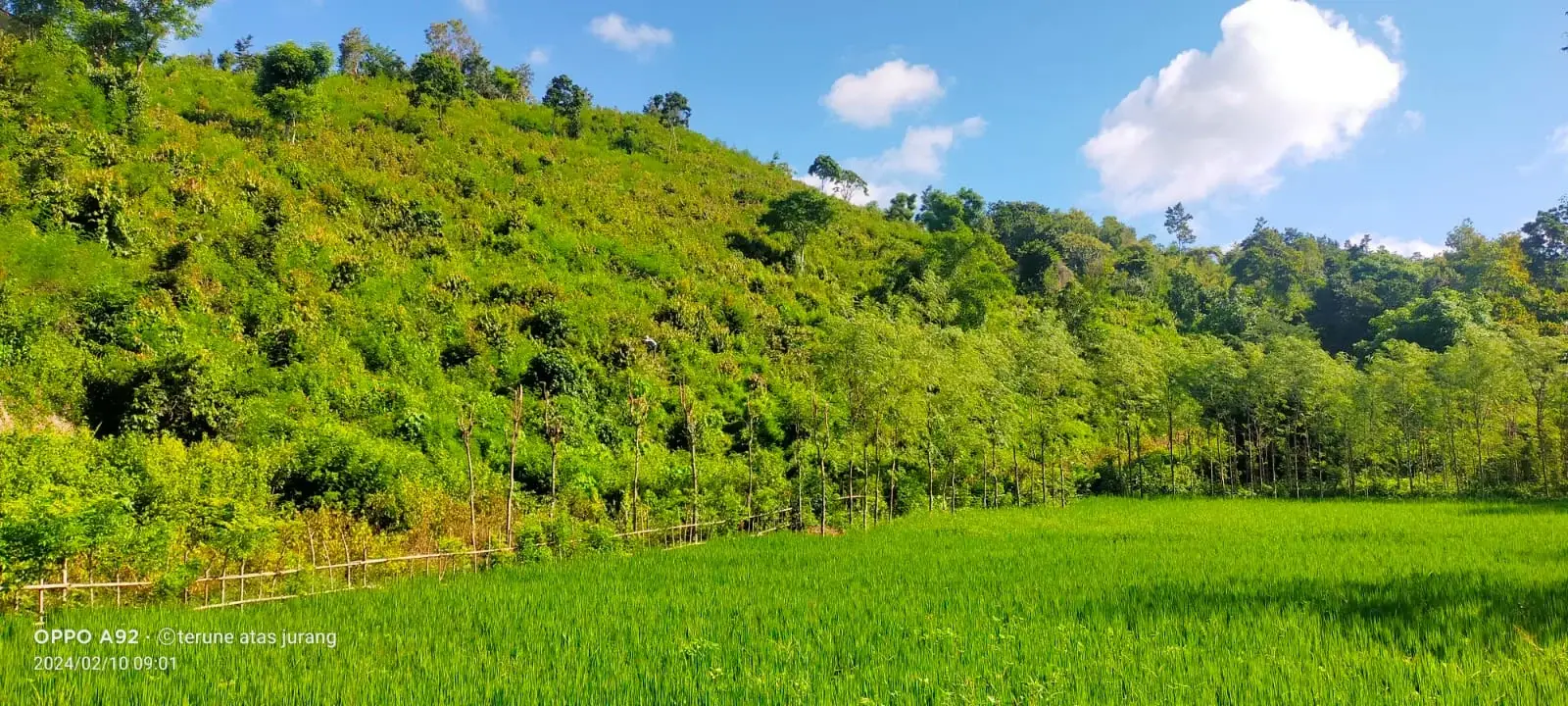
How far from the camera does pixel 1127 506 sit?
1198 inches

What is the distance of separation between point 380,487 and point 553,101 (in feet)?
189

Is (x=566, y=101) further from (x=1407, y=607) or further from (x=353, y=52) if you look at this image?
(x=1407, y=607)

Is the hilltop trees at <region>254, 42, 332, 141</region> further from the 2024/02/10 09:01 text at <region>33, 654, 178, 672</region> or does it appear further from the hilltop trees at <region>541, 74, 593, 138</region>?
the 2024/02/10 09:01 text at <region>33, 654, 178, 672</region>

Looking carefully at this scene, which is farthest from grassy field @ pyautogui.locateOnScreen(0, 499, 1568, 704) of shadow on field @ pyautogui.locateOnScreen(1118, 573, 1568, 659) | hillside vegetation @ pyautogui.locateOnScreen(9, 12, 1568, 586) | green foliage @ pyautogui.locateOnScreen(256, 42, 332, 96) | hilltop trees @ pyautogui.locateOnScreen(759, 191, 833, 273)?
green foliage @ pyautogui.locateOnScreen(256, 42, 332, 96)

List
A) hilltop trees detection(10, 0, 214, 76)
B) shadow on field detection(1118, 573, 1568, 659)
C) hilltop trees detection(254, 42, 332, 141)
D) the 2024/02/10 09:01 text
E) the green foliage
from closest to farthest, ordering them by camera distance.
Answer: the 2024/02/10 09:01 text → shadow on field detection(1118, 573, 1568, 659) → hilltop trees detection(10, 0, 214, 76) → hilltop trees detection(254, 42, 332, 141) → the green foliage

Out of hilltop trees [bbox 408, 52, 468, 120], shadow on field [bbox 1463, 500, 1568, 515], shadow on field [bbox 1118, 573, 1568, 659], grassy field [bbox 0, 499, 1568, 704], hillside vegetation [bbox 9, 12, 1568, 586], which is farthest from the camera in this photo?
hilltop trees [bbox 408, 52, 468, 120]

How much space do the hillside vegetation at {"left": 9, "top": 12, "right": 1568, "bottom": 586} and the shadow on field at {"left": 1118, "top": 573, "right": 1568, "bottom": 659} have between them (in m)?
13.2

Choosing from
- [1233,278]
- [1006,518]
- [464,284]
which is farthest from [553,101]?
[1233,278]

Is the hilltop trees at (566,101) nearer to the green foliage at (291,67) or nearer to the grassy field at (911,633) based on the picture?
the green foliage at (291,67)

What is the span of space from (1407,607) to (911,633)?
22.7ft

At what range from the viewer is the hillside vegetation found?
18.8 m

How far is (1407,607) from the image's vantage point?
9.33m

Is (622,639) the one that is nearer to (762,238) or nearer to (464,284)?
(464,284)

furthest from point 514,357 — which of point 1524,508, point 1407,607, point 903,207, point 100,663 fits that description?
point 903,207
